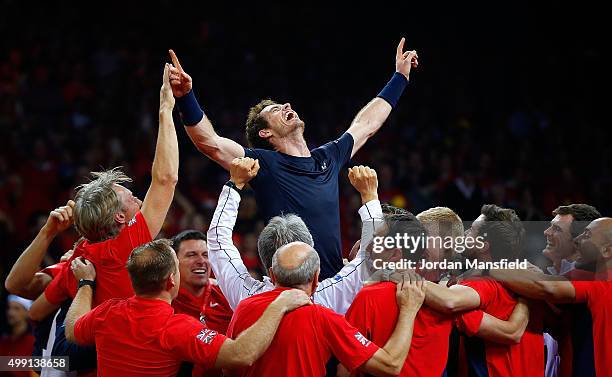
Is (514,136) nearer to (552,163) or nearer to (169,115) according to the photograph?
(552,163)

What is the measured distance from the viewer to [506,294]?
3.66m

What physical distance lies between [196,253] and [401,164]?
6.32 m

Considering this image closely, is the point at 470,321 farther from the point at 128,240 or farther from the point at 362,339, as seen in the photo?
the point at 128,240

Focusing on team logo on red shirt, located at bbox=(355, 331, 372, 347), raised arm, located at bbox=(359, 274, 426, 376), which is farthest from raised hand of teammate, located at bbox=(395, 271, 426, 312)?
team logo on red shirt, located at bbox=(355, 331, 372, 347)

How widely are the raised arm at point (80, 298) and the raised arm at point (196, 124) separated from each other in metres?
0.85

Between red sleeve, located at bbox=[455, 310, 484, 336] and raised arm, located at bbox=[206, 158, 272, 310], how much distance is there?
2.68 feet

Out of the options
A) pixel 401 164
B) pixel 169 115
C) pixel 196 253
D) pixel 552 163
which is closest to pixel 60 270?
pixel 196 253

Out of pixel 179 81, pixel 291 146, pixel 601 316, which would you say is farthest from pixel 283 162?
pixel 601 316

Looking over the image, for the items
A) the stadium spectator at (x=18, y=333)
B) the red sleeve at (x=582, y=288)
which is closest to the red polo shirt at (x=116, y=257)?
the red sleeve at (x=582, y=288)

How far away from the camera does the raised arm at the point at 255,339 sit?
124 inches

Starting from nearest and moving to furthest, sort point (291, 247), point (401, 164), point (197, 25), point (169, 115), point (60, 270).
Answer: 1. point (291, 247)
2. point (169, 115)
3. point (60, 270)
4. point (401, 164)
5. point (197, 25)

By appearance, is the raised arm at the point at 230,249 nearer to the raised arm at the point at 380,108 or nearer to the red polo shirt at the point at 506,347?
the red polo shirt at the point at 506,347

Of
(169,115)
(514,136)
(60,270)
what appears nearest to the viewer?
(169,115)

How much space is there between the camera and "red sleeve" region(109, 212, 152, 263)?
3.77m
